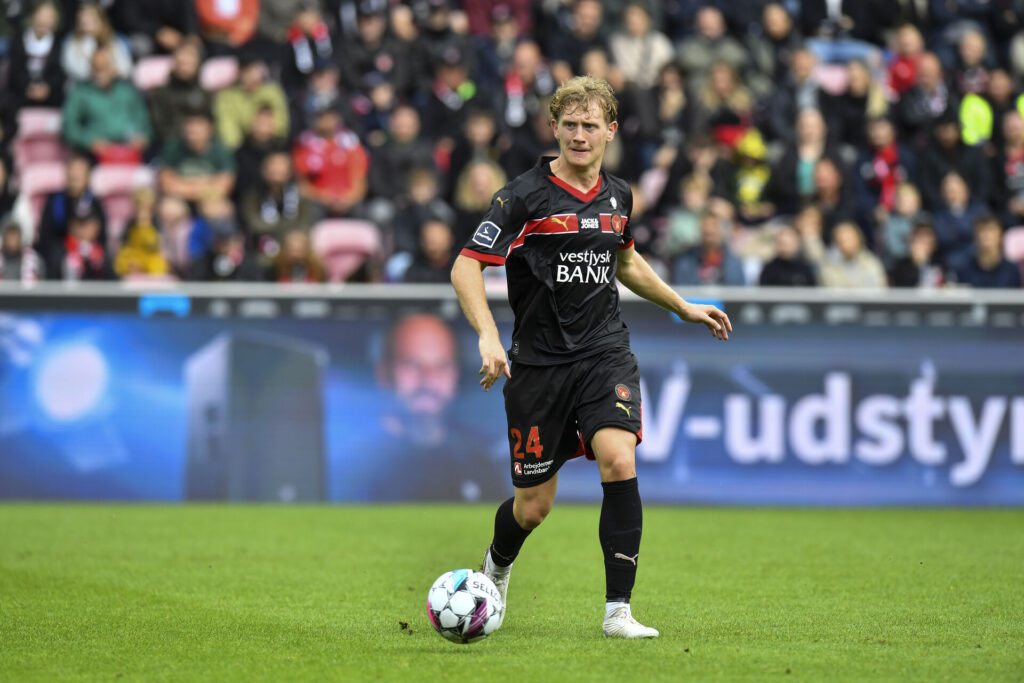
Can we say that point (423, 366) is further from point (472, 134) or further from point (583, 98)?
point (583, 98)

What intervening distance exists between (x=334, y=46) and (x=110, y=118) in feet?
9.36

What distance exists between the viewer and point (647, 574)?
809 centimetres

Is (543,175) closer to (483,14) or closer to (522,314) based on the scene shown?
(522,314)

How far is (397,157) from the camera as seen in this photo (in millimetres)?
15344

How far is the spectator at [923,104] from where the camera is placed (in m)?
16.7

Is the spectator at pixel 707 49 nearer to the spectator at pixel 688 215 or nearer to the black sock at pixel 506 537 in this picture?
the spectator at pixel 688 215

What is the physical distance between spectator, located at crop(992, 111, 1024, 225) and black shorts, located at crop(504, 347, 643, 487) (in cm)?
1091

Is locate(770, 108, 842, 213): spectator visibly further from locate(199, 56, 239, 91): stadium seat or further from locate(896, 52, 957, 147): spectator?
locate(199, 56, 239, 91): stadium seat

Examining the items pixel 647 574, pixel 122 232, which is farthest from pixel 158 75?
pixel 647 574

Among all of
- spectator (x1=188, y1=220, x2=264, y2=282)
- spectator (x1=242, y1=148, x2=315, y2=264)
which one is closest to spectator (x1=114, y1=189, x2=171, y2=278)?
spectator (x1=188, y1=220, x2=264, y2=282)

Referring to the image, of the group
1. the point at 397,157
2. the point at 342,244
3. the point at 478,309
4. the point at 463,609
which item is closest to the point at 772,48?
the point at 397,157

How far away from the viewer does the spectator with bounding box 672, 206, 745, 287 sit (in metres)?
13.7

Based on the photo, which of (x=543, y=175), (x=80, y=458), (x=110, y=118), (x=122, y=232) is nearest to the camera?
(x=543, y=175)

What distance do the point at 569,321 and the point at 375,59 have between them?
11120mm
